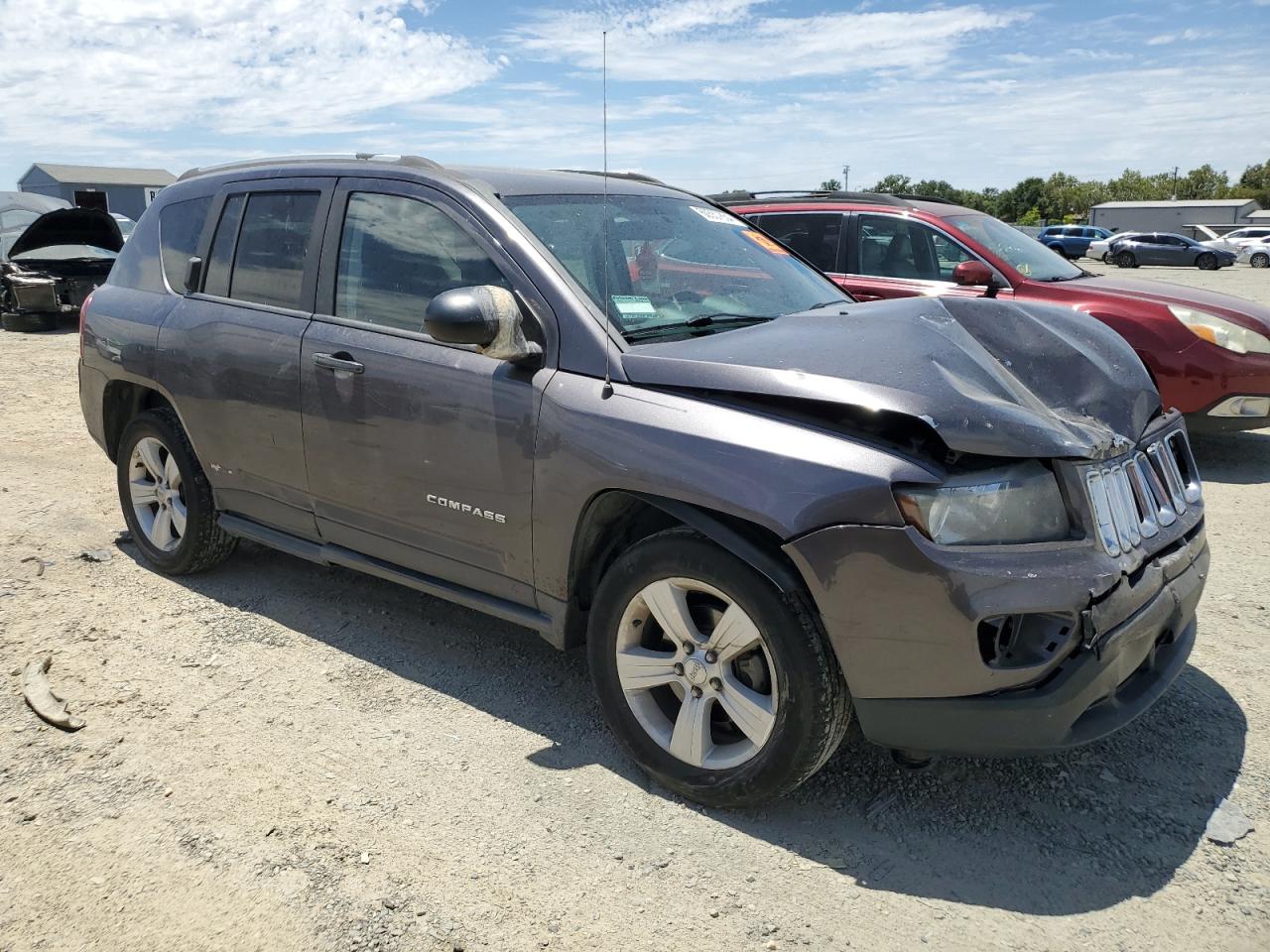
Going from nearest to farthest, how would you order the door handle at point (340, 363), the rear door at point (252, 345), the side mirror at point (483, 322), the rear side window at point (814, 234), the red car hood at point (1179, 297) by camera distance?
the side mirror at point (483, 322) < the door handle at point (340, 363) < the rear door at point (252, 345) < the red car hood at point (1179, 297) < the rear side window at point (814, 234)

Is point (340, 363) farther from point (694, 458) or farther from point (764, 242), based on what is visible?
point (764, 242)

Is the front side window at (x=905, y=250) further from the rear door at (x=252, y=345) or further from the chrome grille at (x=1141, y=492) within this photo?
the rear door at (x=252, y=345)

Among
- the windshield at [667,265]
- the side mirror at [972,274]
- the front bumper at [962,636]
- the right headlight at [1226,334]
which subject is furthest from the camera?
the side mirror at [972,274]

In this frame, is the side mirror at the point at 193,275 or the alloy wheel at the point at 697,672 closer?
the alloy wheel at the point at 697,672

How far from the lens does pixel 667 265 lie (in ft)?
12.4

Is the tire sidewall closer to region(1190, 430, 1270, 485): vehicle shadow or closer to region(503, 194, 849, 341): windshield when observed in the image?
region(503, 194, 849, 341): windshield

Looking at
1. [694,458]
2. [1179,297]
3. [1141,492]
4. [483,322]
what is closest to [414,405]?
[483,322]

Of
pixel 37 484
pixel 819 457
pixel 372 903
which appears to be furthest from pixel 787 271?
pixel 37 484

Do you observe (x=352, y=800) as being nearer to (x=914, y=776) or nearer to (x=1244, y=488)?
(x=914, y=776)

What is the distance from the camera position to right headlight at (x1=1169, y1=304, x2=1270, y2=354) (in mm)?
6586

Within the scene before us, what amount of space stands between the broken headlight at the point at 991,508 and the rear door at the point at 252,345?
2.50 m

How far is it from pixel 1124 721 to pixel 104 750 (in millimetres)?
3116

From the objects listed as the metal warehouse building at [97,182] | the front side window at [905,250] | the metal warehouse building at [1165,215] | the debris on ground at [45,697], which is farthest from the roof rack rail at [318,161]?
the metal warehouse building at [1165,215]

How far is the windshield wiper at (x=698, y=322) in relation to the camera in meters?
3.32
